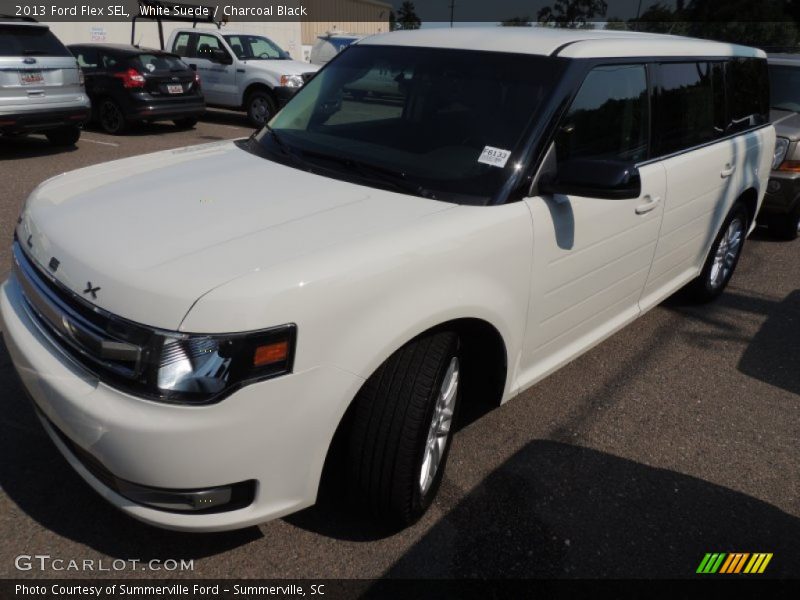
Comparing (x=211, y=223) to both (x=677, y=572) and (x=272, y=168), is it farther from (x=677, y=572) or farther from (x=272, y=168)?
(x=677, y=572)

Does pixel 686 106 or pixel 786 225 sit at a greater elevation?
pixel 686 106

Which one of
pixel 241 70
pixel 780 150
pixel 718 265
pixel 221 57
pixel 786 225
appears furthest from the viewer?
pixel 221 57

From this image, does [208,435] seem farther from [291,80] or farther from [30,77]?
[291,80]

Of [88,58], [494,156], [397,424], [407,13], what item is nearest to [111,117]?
[88,58]

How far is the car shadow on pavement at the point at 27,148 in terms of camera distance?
9.16m

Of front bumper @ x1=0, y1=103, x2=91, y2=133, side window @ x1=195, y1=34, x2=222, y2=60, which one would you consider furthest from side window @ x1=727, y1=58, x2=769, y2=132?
side window @ x1=195, y1=34, x2=222, y2=60

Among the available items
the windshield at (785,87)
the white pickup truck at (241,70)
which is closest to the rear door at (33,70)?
the white pickup truck at (241,70)

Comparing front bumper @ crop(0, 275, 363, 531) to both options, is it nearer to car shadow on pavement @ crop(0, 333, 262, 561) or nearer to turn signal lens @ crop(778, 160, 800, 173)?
car shadow on pavement @ crop(0, 333, 262, 561)

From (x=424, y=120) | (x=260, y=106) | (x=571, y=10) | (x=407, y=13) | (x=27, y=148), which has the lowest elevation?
(x=27, y=148)

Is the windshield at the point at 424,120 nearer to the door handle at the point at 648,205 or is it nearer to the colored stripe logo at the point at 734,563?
the door handle at the point at 648,205

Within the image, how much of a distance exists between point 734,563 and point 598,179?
154 cm

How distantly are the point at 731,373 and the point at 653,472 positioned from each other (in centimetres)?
132

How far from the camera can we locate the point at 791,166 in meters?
6.04

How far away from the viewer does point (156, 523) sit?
6.43 feet
